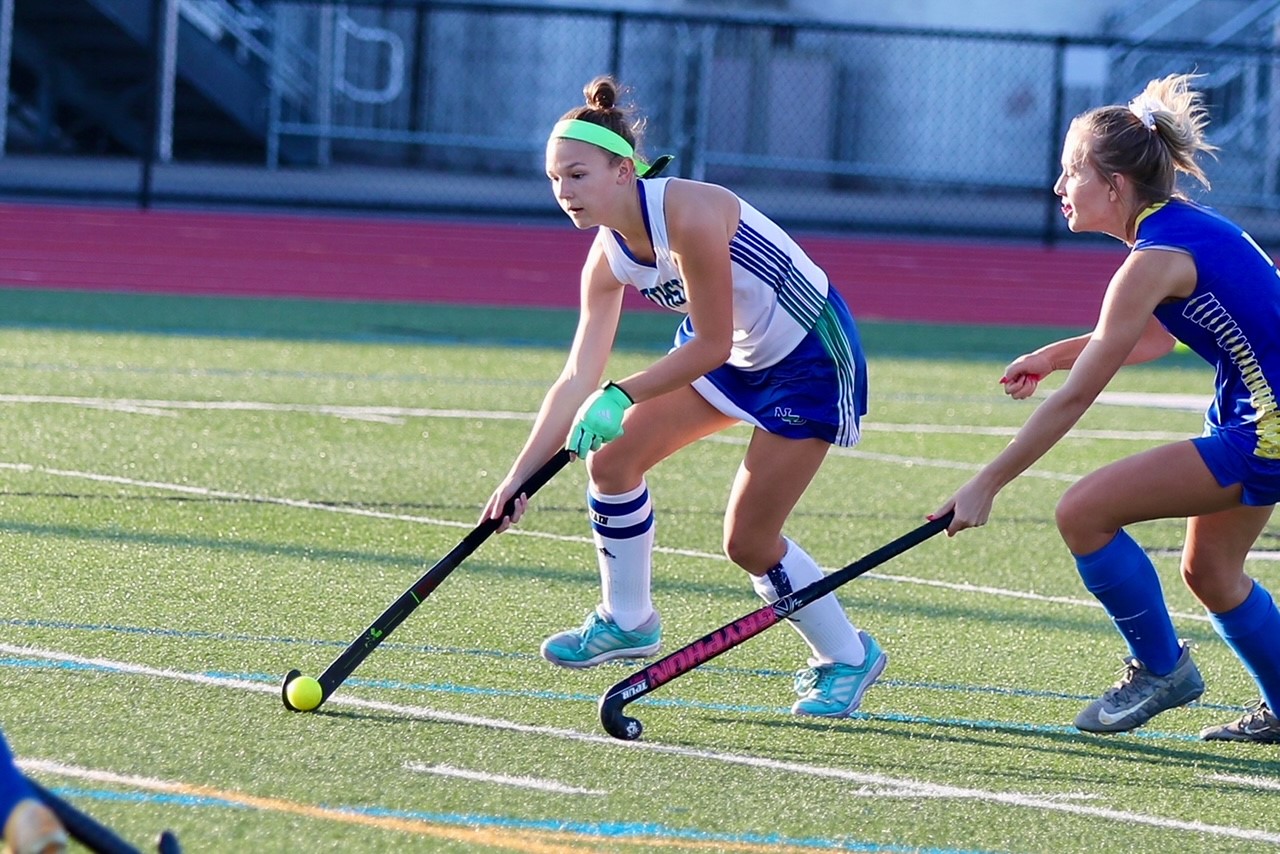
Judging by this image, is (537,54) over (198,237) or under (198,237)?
over

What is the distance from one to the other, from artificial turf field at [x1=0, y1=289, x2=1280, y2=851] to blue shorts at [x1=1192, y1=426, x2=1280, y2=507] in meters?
0.63

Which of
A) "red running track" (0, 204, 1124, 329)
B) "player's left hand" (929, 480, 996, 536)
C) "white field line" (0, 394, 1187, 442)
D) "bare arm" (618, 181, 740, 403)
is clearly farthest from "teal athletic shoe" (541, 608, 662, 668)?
"red running track" (0, 204, 1124, 329)

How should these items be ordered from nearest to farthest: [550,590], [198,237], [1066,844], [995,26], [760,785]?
[1066,844] → [760,785] → [550,590] → [198,237] → [995,26]

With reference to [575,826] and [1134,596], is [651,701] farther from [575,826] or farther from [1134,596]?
[1134,596]

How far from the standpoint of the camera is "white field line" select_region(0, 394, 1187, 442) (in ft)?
28.2

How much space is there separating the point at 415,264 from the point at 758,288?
37.8 ft

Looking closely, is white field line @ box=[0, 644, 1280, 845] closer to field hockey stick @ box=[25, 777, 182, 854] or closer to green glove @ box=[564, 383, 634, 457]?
green glove @ box=[564, 383, 634, 457]

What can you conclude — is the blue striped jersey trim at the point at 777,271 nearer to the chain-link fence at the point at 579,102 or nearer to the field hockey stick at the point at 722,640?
the field hockey stick at the point at 722,640

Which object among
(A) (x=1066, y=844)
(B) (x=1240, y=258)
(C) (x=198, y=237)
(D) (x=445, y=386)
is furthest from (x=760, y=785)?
(C) (x=198, y=237)

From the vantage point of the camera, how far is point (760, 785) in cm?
390

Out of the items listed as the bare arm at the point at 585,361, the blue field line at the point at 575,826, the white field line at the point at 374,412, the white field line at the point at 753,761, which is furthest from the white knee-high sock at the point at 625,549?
the white field line at the point at 374,412

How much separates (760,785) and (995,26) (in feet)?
73.4

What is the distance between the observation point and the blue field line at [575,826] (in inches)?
139

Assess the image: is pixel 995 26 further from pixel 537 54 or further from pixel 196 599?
pixel 196 599
